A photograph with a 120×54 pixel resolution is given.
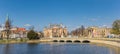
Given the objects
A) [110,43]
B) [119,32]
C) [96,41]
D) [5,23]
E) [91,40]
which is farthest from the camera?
[5,23]

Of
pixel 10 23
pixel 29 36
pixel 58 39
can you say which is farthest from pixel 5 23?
pixel 58 39

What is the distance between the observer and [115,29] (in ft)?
458

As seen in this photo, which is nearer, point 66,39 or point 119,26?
point 119,26

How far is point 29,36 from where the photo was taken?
18838 cm

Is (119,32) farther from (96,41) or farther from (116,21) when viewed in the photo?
(96,41)

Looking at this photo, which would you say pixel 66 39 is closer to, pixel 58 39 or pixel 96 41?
pixel 58 39

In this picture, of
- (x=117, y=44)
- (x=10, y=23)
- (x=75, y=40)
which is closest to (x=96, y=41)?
(x=75, y=40)

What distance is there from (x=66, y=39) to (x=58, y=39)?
8.44 meters

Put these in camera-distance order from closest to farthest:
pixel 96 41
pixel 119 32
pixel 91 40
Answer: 1. pixel 119 32
2. pixel 96 41
3. pixel 91 40

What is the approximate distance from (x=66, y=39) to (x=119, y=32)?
182 feet

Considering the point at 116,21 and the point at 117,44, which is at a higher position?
the point at 116,21

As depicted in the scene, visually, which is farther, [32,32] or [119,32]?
[32,32]

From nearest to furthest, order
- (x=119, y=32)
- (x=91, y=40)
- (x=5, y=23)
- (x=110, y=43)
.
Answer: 1. (x=110, y=43)
2. (x=119, y=32)
3. (x=91, y=40)
4. (x=5, y=23)

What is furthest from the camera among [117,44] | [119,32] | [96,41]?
[96,41]
